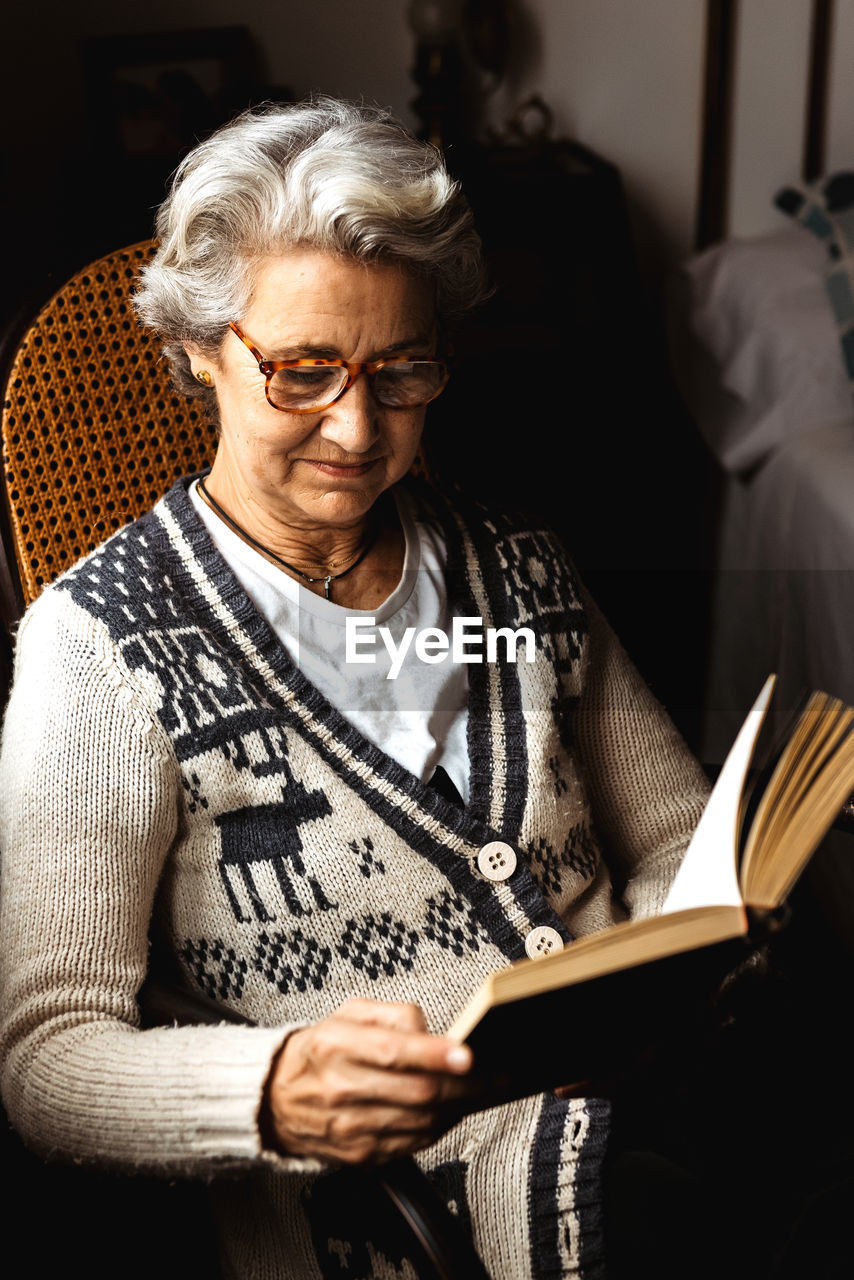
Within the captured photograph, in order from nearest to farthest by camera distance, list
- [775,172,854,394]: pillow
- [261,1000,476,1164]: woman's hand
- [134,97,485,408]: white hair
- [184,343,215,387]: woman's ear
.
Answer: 1. [261,1000,476,1164]: woman's hand
2. [134,97,485,408]: white hair
3. [184,343,215,387]: woman's ear
4. [775,172,854,394]: pillow

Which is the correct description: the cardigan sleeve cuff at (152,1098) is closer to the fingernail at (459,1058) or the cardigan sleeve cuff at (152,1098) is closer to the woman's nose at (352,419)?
the fingernail at (459,1058)

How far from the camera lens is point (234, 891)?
1.03 metres

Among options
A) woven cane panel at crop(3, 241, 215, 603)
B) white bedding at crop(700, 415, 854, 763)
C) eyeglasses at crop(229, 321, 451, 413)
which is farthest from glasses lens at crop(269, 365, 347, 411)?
white bedding at crop(700, 415, 854, 763)

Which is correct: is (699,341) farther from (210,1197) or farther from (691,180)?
(210,1197)

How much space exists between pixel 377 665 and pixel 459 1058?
0.52m

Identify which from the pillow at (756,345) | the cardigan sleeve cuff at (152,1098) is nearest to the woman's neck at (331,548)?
the cardigan sleeve cuff at (152,1098)

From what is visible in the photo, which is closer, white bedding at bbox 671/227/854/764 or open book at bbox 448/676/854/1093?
open book at bbox 448/676/854/1093

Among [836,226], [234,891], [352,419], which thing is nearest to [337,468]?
[352,419]

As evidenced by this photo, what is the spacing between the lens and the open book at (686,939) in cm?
66

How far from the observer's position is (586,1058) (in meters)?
0.78

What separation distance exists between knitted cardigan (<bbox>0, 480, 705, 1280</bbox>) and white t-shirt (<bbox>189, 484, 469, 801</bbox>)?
3cm

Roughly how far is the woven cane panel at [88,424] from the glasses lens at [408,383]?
0.29m

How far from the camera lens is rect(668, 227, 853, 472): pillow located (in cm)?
238

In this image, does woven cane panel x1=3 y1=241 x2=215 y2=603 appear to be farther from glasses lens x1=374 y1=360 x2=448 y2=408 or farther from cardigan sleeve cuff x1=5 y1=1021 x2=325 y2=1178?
cardigan sleeve cuff x1=5 y1=1021 x2=325 y2=1178
